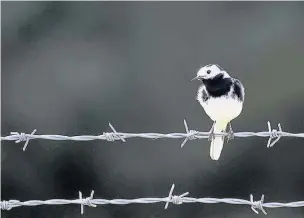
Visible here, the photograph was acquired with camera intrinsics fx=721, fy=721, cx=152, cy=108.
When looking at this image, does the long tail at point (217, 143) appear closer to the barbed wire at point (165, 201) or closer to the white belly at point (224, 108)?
the white belly at point (224, 108)

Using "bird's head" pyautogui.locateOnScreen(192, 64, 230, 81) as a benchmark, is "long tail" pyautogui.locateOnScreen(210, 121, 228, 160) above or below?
below

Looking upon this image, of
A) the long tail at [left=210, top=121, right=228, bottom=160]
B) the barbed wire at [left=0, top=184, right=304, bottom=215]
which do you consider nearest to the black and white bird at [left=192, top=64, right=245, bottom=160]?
the long tail at [left=210, top=121, right=228, bottom=160]

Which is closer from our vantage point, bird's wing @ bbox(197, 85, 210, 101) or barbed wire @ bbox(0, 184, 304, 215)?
barbed wire @ bbox(0, 184, 304, 215)

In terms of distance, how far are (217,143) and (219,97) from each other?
0.18 m

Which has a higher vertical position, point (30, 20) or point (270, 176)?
point (30, 20)

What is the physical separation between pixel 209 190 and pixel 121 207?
0.49m

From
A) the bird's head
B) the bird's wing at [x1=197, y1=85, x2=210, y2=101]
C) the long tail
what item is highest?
the bird's head

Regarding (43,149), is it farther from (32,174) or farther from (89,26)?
(89,26)

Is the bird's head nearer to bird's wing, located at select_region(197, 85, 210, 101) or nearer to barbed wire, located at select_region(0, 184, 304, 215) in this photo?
bird's wing, located at select_region(197, 85, 210, 101)

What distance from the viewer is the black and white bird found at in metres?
2.60

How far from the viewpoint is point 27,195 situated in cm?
386

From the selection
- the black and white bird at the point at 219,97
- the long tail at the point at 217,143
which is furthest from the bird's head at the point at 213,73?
the long tail at the point at 217,143

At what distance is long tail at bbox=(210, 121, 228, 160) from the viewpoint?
2648 mm

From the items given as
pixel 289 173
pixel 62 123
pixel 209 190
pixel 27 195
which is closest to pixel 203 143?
pixel 209 190
